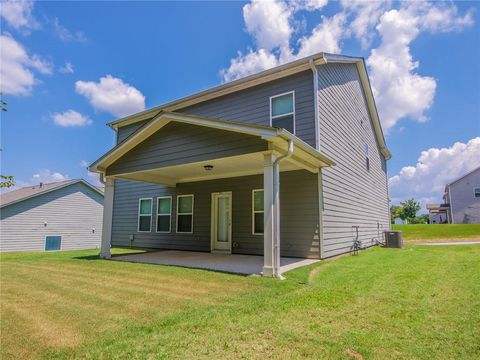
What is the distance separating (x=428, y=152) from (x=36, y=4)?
31.9 metres

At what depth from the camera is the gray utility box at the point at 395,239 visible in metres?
12.0

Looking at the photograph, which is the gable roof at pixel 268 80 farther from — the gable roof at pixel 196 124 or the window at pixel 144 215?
the window at pixel 144 215

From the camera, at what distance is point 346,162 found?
1017 centimetres

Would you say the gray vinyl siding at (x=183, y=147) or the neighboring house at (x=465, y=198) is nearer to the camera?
the gray vinyl siding at (x=183, y=147)

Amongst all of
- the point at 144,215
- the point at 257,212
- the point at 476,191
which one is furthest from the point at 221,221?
the point at 476,191

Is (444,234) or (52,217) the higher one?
(52,217)

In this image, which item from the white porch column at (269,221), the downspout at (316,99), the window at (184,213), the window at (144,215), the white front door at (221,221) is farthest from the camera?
the window at (144,215)

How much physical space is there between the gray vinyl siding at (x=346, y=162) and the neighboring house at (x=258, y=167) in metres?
0.04

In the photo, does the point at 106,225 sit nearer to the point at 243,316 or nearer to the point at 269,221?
the point at 269,221

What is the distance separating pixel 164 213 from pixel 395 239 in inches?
382

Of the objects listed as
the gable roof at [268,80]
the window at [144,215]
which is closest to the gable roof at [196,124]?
the gable roof at [268,80]

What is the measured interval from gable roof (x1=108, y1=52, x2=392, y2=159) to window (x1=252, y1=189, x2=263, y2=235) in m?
3.54

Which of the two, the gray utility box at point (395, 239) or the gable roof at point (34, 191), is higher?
the gable roof at point (34, 191)

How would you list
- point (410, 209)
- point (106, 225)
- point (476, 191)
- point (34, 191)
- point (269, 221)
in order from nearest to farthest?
point (269, 221) → point (106, 225) → point (34, 191) → point (476, 191) → point (410, 209)
